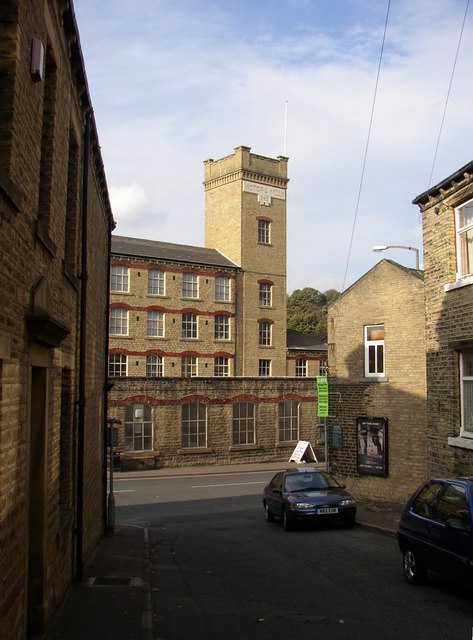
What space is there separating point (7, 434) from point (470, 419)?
36.4 feet

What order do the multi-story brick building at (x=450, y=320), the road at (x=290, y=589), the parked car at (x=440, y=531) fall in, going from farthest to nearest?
the multi-story brick building at (x=450, y=320) < the parked car at (x=440, y=531) < the road at (x=290, y=589)

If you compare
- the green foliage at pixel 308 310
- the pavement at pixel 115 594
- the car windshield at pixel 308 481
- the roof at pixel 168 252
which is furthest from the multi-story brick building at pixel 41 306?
the green foliage at pixel 308 310

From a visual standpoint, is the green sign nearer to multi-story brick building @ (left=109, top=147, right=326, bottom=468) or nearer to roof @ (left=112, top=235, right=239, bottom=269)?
multi-story brick building @ (left=109, top=147, right=326, bottom=468)

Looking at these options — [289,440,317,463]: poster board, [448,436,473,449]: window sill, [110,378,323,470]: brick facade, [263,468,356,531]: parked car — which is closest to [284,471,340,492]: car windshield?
[263,468,356,531]: parked car

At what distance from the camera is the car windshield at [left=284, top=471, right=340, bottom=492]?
1817 centimetres

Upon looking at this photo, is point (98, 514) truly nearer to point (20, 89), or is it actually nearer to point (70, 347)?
point (70, 347)

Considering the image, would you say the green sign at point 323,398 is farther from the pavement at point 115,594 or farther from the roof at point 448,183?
the roof at point 448,183

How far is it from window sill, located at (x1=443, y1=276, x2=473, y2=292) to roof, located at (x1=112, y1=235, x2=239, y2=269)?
30.8 meters

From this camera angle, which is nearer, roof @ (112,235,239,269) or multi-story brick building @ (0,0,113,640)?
multi-story brick building @ (0,0,113,640)

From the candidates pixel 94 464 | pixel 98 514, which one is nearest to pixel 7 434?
pixel 94 464

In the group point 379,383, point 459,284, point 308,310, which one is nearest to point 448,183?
point 459,284

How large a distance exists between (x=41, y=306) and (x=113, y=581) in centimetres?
602

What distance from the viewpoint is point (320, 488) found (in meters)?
18.0

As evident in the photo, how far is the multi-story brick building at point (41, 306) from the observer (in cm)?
570
